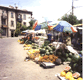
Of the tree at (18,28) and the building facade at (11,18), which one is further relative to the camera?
the tree at (18,28)

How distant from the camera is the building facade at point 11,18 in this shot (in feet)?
114

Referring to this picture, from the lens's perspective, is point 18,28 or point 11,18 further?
point 18,28

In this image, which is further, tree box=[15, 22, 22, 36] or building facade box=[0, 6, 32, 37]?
tree box=[15, 22, 22, 36]

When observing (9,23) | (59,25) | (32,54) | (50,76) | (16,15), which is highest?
(16,15)

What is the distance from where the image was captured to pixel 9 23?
36.6 m

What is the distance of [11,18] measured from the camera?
3712 centimetres

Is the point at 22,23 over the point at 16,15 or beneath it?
beneath

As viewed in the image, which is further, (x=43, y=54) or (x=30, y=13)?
(x=30, y=13)

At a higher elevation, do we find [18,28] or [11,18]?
[11,18]

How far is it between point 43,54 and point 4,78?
9.60 ft

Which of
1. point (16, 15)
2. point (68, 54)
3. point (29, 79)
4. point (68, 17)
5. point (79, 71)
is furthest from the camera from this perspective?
point (16, 15)

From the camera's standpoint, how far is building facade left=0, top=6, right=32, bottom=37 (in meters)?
34.8

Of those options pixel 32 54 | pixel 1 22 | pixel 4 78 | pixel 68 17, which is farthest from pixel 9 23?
pixel 4 78

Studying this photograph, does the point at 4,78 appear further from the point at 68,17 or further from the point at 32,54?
the point at 68,17
